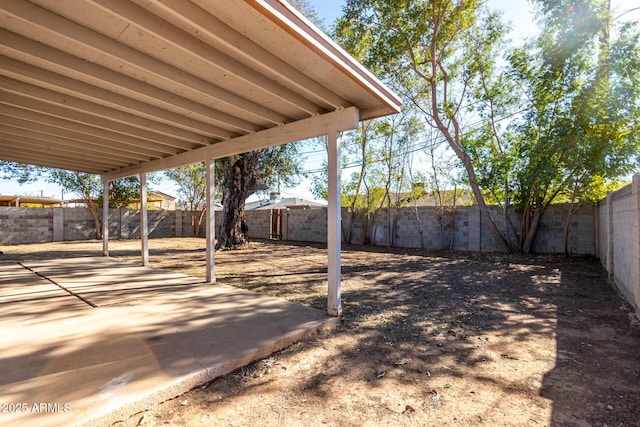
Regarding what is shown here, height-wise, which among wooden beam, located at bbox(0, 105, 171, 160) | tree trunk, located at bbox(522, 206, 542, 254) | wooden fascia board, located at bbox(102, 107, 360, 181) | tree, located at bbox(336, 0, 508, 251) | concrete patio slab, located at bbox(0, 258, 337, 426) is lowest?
concrete patio slab, located at bbox(0, 258, 337, 426)

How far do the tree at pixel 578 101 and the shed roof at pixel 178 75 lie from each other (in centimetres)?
508

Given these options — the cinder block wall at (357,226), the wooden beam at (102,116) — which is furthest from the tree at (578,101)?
the wooden beam at (102,116)

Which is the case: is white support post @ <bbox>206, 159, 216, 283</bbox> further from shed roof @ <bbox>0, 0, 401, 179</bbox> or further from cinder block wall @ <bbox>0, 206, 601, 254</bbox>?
cinder block wall @ <bbox>0, 206, 601, 254</bbox>

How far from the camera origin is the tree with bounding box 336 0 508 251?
24.0ft

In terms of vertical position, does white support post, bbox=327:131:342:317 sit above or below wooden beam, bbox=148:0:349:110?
below

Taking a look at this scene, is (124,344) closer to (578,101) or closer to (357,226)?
(578,101)

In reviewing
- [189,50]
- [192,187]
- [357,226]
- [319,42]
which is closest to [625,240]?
[319,42]

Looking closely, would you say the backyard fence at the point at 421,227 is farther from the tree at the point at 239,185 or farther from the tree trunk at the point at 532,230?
the tree at the point at 239,185

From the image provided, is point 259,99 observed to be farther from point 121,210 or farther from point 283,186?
point 121,210

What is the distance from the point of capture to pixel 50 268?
599cm

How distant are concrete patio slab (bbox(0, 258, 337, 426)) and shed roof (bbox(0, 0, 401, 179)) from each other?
2022 mm

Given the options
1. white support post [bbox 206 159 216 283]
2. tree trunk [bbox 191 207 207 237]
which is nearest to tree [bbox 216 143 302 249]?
white support post [bbox 206 159 216 283]

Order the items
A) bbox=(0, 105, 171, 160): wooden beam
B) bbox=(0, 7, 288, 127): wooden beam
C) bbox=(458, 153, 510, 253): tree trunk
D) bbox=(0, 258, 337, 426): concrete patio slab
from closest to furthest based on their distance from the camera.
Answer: bbox=(0, 258, 337, 426): concrete patio slab, bbox=(0, 7, 288, 127): wooden beam, bbox=(0, 105, 171, 160): wooden beam, bbox=(458, 153, 510, 253): tree trunk

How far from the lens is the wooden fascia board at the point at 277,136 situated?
320 cm
